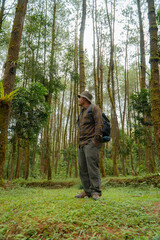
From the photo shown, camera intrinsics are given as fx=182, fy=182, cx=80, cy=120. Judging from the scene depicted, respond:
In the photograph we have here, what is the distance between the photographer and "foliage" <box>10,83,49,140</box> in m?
7.72

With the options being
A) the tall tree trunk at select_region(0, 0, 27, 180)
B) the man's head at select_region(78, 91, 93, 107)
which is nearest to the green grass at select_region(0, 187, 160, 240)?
the man's head at select_region(78, 91, 93, 107)

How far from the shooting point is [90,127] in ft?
10.3

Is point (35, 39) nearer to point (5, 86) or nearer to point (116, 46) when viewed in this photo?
point (5, 86)

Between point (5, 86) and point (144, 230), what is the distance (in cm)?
459

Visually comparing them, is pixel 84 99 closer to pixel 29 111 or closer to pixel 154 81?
pixel 154 81

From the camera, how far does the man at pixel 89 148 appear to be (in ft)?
9.62

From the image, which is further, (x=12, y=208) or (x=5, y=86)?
(x=5, y=86)

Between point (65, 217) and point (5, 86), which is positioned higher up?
point (5, 86)

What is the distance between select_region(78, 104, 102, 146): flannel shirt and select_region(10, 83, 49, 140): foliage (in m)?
5.03

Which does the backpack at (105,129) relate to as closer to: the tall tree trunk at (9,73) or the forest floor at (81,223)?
the forest floor at (81,223)

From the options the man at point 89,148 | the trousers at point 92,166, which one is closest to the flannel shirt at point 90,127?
the man at point 89,148

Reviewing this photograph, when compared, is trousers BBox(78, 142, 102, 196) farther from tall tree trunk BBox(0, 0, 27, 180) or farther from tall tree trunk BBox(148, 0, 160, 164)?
tall tree trunk BBox(0, 0, 27, 180)

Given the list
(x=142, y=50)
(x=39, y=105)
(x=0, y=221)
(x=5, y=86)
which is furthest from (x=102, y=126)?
(x=142, y=50)

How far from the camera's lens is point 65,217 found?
6.33 ft
